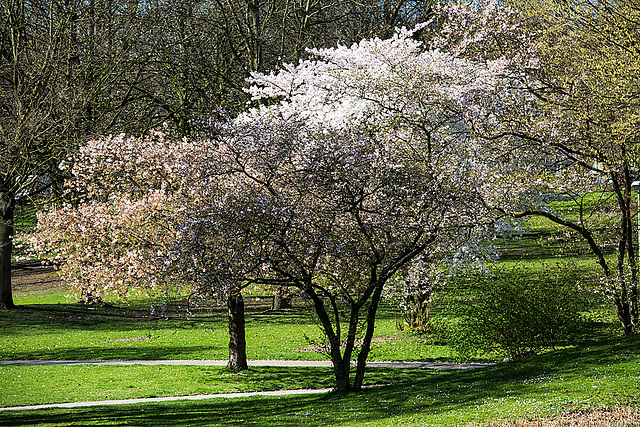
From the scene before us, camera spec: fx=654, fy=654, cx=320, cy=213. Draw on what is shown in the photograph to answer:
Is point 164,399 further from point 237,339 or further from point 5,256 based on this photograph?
point 5,256

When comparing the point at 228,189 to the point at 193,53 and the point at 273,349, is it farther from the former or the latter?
the point at 193,53

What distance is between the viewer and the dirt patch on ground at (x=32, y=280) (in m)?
40.4

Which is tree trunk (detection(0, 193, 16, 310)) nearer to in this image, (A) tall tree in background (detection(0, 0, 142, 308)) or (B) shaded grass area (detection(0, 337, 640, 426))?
(A) tall tree in background (detection(0, 0, 142, 308))

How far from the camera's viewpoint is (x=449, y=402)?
1123 centimetres

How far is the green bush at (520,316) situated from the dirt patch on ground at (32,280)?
2856 cm

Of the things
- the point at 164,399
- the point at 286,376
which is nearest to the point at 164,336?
the point at 286,376

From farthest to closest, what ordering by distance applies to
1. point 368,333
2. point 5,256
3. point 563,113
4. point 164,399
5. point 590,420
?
point 5,256 < point 563,113 < point 164,399 < point 368,333 < point 590,420

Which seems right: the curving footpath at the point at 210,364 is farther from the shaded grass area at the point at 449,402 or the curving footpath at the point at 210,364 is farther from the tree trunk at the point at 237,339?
the tree trunk at the point at 237,339

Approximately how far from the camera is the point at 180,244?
41.6 ft

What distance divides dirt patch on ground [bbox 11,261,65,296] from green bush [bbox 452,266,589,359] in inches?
1124

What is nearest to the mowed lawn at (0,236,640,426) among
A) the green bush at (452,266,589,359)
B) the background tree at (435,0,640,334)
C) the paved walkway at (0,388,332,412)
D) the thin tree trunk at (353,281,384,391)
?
the paved walkway at (0,388,332,412)

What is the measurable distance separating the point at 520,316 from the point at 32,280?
35957 mm

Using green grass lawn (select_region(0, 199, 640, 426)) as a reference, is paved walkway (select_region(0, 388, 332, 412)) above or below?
below

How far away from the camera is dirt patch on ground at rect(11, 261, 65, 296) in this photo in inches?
1590
